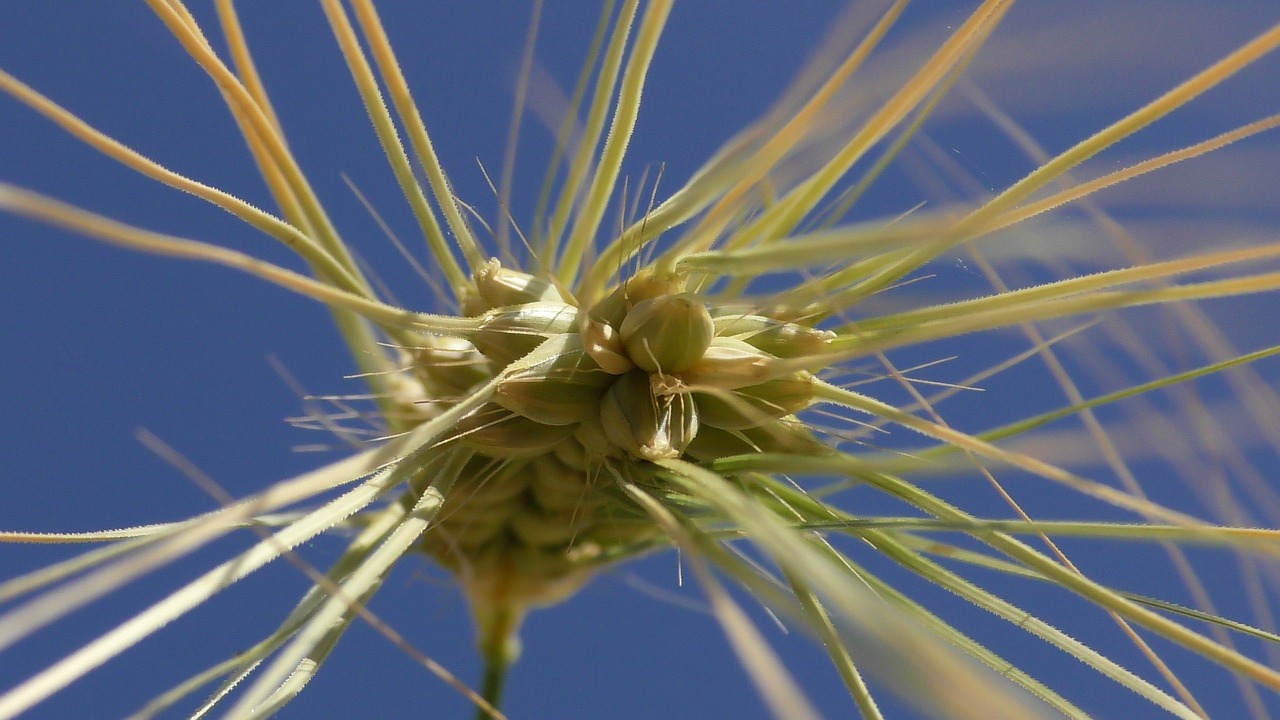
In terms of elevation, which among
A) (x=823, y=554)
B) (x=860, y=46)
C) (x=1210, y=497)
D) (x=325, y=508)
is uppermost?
(x=860, y=46)

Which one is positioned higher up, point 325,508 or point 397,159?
point 397,159

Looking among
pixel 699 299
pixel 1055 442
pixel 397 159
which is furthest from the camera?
pixel 397 159

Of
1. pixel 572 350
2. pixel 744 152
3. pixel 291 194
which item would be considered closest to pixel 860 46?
pixel 744 152

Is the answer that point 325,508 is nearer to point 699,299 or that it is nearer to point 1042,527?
point 699,299

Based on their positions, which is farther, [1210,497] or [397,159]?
[397,159]

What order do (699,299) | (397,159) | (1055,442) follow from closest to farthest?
(1055,442) → (699,299) → (397,159)

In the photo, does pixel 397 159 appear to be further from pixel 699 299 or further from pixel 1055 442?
pixel 1055 442

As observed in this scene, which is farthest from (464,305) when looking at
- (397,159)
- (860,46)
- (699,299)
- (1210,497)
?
(1210,497)
